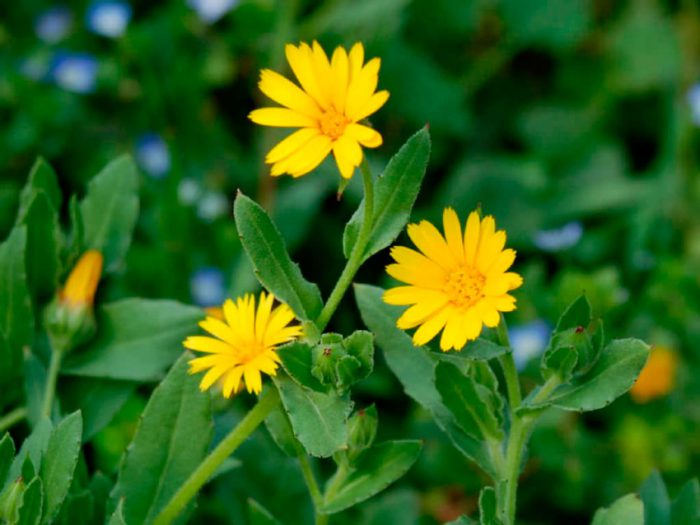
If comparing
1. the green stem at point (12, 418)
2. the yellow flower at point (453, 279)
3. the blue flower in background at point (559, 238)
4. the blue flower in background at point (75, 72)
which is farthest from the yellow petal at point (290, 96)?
the blue flower in background at point (75, 72)

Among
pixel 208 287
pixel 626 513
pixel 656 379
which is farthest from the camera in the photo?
pixel 208 287

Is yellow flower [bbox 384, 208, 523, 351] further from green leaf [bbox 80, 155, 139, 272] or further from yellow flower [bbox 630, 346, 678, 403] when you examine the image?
yellow flower [bbox 630, 346, 678, 403]

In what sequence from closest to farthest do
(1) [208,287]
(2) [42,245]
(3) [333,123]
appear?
(3) [333,123] → (2) [42,245] → (1) [208,287]

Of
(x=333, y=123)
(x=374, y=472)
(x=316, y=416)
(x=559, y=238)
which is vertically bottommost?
(x=559, y=238)

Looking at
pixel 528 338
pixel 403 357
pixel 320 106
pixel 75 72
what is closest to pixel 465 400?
pixel 403 357

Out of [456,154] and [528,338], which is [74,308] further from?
[456,154]

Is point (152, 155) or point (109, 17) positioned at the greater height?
point (109, 17)
